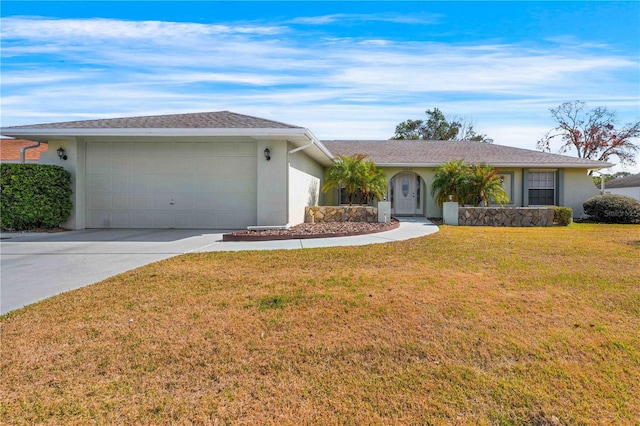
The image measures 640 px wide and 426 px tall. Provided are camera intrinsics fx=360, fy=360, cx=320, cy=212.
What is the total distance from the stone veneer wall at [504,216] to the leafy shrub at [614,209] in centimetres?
320

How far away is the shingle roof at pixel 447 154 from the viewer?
16531 millimetres

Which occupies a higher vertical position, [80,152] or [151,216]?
[80,152]

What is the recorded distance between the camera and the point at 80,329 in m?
3.47

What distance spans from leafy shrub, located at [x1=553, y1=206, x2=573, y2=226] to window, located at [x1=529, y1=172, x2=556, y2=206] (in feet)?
9.92

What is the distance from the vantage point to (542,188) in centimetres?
1712

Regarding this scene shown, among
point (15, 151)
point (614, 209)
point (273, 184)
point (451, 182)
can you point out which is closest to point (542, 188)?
point (614, 209)

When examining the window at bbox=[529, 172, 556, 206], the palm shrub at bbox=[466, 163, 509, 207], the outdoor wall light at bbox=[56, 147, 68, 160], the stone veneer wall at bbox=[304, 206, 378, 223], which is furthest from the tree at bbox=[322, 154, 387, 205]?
the outdoor wall light at bbox=[56, 147, 68, 160]

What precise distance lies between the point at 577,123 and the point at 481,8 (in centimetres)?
2984

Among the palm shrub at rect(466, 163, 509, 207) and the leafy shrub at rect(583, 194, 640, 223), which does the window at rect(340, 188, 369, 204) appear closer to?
the palm shrub at rect(466, 163, 509, 207)

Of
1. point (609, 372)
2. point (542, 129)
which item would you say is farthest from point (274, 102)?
point (542, 129)

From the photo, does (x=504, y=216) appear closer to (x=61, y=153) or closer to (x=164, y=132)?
(x=164, y=132)

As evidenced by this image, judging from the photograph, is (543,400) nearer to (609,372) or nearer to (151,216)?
(609,372)

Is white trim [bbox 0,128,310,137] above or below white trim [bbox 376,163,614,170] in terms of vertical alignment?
above

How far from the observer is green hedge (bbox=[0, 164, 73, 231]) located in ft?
33.4
